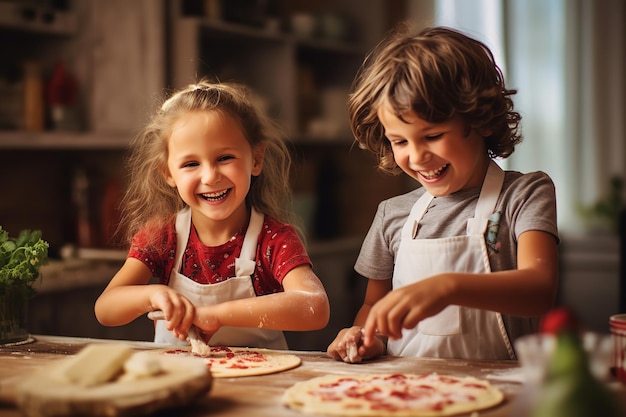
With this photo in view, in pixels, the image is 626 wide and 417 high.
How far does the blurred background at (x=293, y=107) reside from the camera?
9.55 feet

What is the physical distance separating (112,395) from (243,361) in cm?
38

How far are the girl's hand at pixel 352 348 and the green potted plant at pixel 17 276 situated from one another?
544 mm

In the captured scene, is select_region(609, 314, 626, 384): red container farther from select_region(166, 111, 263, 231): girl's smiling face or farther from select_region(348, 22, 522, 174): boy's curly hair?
select_region(166, 111, 263, 231): girl's smiling face

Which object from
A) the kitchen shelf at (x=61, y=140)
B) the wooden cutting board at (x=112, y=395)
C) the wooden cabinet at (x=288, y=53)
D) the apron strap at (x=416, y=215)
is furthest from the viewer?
the wooden cabinet at (x=288, y=53)

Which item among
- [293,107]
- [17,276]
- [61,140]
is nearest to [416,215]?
[17,276]

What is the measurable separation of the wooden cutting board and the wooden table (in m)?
0.05

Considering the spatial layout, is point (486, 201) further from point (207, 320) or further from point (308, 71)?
point (308, 71)

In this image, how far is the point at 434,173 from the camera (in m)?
1.35

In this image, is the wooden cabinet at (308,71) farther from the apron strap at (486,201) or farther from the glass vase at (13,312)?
the apron strap at (486,201)

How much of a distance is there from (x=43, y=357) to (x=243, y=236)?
17.1 inches

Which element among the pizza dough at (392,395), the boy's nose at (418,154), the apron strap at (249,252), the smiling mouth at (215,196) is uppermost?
the boy's nose at (418,154)

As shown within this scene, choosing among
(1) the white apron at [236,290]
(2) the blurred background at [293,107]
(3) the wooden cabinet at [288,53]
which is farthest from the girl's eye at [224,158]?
(3) the wooden cabinet at [288,53]

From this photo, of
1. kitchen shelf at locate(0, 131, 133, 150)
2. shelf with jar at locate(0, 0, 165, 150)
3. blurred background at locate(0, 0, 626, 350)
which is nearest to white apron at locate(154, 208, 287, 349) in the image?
blurred background at locate(0, 0, 626, 350)

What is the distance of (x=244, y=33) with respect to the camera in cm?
350
